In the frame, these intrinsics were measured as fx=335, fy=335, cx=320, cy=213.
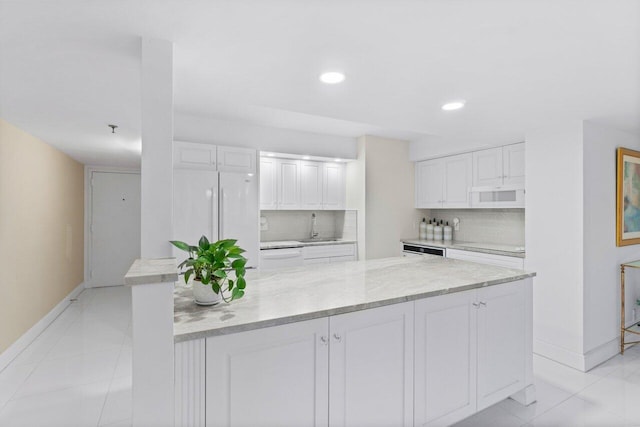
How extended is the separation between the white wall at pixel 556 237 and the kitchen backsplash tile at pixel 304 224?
217cm

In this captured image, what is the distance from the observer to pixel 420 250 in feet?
14.9

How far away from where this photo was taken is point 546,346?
3045mm

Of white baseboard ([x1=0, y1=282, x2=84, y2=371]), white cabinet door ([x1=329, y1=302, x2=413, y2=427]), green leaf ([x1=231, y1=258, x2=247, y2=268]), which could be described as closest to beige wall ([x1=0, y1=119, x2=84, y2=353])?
white baseboard ([x1=0, y1=282, x2=84, y2=371])

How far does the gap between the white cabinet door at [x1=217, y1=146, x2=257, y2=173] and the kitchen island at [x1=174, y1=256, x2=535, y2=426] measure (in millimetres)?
1743

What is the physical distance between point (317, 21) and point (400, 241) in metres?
3.83

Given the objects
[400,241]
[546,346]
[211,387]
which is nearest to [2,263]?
[211,387]

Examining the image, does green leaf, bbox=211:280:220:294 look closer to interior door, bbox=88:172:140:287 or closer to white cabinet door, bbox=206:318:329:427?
white cabinet door, bbox=206:318:329:427

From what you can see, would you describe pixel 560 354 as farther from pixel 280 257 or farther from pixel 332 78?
pixel 332 78

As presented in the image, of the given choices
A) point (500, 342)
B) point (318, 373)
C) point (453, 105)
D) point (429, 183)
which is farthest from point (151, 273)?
point (429, 183)

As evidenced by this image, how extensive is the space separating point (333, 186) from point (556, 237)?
103 inches

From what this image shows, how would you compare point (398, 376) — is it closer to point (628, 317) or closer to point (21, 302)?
point (628, 317)

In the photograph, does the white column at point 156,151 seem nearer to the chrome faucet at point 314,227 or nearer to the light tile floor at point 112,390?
the light tile floor at point 112,390

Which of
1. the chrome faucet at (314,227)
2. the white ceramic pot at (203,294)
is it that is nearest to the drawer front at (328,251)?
the chrome faucet at (314,227)

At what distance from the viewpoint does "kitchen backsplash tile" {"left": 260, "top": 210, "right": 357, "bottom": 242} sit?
4605 millimetres
